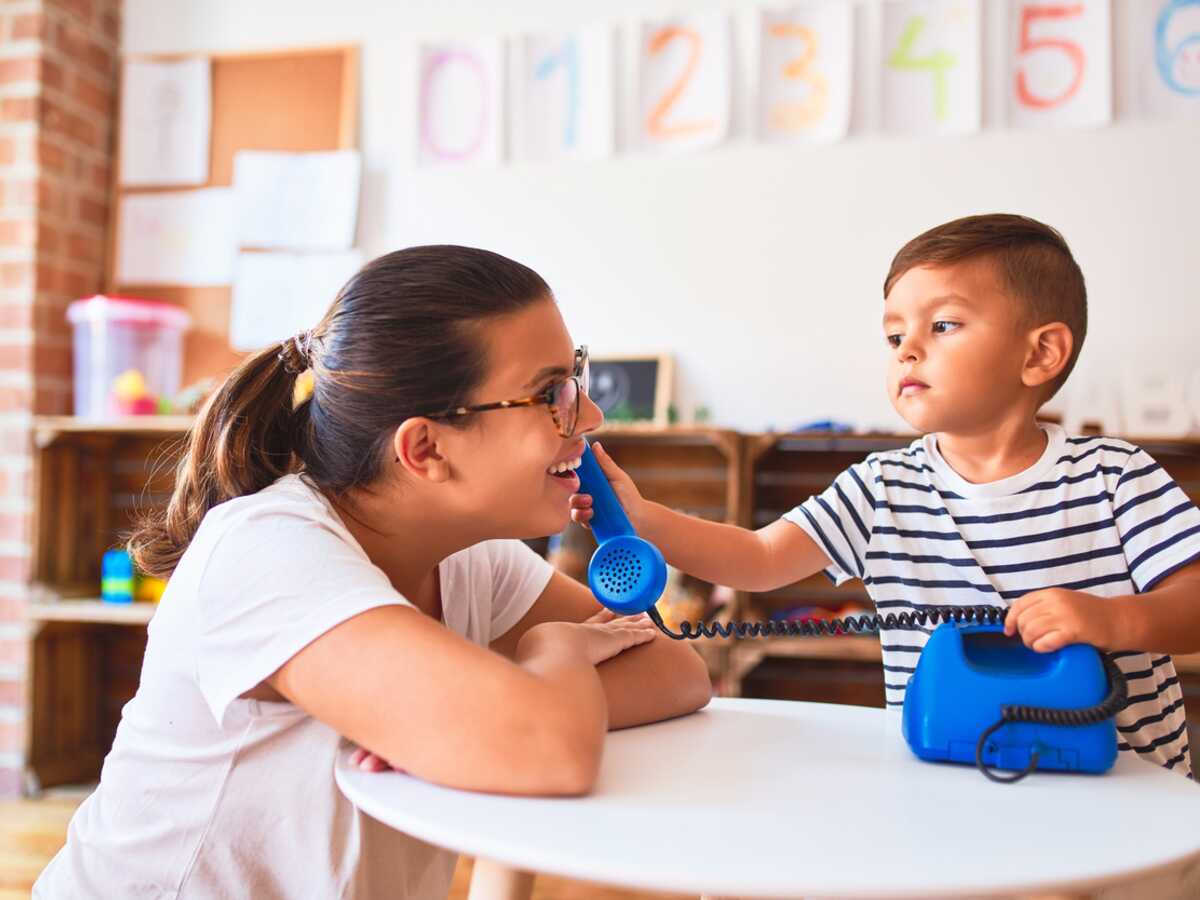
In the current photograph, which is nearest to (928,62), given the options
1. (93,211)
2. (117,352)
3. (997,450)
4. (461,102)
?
(461,102)

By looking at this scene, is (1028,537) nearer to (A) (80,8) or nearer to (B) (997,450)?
(B) (997,450)

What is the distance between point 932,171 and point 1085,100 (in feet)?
1.24

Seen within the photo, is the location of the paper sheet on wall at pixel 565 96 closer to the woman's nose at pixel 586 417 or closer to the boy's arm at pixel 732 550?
the boy's arm at pixel 732 550

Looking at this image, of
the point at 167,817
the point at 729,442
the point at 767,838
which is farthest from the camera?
the point at 729,442

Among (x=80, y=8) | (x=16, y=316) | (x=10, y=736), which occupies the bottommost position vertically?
(x=10, y=736)

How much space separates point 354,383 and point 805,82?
209 cm

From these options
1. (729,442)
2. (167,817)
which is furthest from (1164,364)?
(167,817)

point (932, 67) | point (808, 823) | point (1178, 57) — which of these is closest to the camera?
point (808, 823)

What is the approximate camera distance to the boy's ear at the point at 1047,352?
127 cm

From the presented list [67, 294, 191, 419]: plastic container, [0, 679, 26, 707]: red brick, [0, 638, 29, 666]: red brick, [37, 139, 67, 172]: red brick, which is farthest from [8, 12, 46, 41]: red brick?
[0, 679, 26, 707]: red brick

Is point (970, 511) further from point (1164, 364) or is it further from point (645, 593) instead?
point (1164, 364)

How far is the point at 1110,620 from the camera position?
0.96m

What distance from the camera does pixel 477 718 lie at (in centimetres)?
81

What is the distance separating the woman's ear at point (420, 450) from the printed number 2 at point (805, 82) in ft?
6.75
